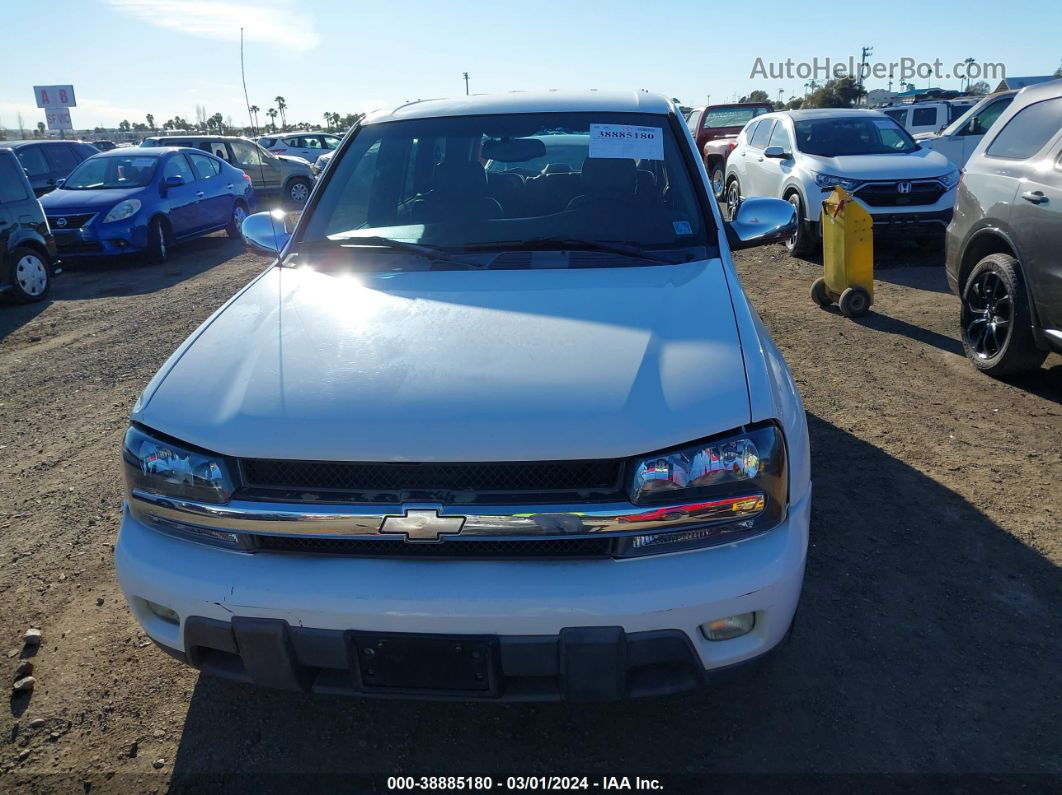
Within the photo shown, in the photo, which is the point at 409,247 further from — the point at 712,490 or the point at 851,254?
the point at 851,254

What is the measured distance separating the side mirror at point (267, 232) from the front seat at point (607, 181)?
52.8 inches

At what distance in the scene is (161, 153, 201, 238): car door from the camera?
469 inches

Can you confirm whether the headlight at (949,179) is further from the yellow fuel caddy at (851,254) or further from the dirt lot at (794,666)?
the dirt lot at (794,666)

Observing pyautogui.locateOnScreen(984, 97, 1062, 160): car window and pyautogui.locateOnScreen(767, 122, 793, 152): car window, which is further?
pyautogui.locateOnScreen(767, 122, 793, 152): car window

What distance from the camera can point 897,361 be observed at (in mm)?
5867

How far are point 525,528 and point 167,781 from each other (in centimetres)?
135

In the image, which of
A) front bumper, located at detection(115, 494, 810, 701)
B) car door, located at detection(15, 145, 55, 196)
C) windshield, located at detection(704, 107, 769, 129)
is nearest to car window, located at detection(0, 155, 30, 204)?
car door, located at detection(15, 145, 55, 196)

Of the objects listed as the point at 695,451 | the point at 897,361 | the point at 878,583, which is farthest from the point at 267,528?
the point at 897,361

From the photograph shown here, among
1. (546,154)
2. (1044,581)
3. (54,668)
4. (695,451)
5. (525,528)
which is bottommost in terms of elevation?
(1044,581)

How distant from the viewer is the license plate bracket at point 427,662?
1.94m

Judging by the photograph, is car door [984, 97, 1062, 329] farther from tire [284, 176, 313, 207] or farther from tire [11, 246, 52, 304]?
A: tire [284, 176, 313, 207]

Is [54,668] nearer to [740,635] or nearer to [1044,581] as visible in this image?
[740,635]

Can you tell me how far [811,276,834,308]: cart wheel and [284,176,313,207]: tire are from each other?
13277 mm

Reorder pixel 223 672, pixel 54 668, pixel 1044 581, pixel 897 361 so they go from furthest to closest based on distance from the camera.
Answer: pixel 897 361 < pixel 1044 581 < pixel 54 668 < pixel 223 672
